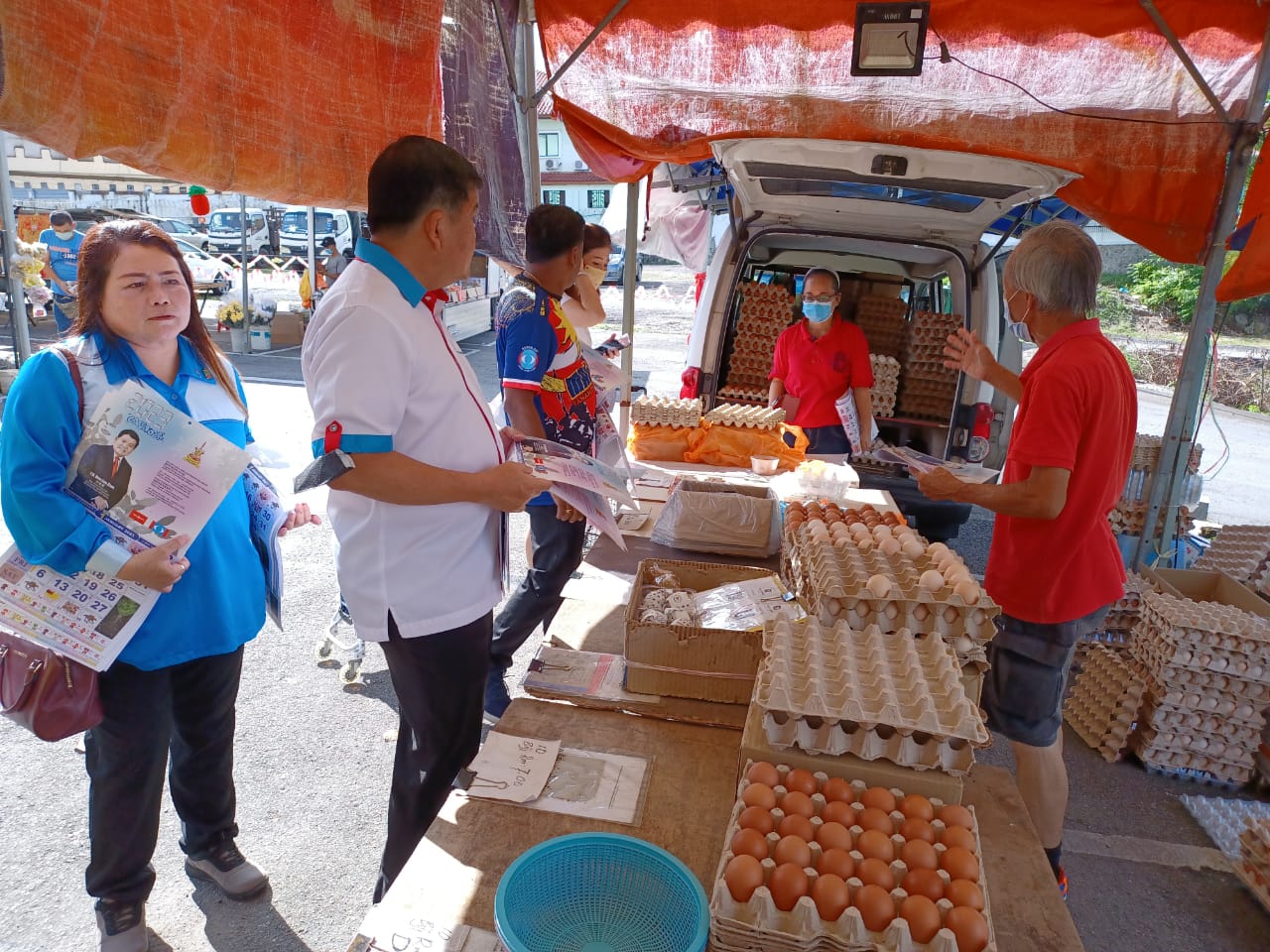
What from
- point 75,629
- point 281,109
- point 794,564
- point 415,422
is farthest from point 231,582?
point 794,564

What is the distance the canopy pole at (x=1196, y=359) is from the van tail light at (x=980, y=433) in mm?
1279

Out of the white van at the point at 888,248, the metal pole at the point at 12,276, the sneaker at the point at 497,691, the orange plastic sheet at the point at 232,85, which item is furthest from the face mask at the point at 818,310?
the metal pole at the point at 12,276

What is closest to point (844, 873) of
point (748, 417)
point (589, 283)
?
point (748, 417)

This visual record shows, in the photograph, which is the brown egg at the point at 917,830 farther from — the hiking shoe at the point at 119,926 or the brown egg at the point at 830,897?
the hiking shoe at the point at 119,926

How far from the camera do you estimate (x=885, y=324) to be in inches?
273

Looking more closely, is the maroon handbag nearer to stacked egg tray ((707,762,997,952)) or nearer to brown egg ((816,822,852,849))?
stacked egg tray ((707,762,997,952))

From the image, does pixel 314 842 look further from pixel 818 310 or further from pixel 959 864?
pixel 818 310

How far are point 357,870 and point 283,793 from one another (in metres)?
0.56

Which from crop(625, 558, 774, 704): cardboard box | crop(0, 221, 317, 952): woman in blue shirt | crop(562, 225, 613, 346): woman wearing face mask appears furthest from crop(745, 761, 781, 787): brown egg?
crop(562, 225, 613, 346): woman wearing face mask

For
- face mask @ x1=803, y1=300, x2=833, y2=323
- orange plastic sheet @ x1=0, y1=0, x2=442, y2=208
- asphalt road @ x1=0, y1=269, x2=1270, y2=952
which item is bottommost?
asphalt road @ x1=0, y1=269, x2=1270, y2=952

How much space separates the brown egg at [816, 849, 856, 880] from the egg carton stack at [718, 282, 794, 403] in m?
5.18

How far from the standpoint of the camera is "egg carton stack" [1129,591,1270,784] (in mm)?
3438

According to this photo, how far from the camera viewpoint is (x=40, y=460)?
1.91 m

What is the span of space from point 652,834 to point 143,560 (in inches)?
56.1
